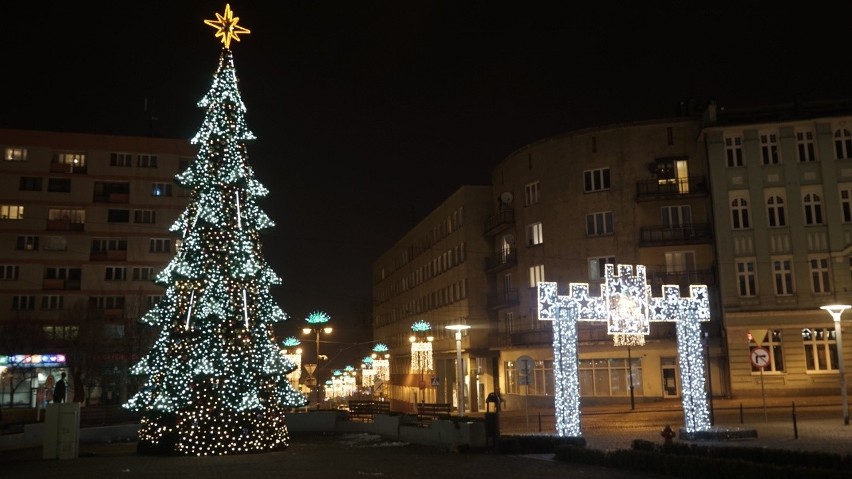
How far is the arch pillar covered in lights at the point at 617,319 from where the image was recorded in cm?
2398

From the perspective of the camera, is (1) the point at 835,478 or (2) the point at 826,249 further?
(2) the point at 826,249

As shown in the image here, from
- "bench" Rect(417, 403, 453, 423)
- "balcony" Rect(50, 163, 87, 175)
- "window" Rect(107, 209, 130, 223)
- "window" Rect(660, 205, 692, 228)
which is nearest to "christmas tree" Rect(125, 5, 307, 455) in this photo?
"bench" Rect(417, 403, 453, 423)

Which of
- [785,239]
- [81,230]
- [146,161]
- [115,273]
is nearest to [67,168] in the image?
[81,230]

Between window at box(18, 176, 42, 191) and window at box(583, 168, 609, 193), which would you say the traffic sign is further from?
window at box(18, 176, 42, 191)

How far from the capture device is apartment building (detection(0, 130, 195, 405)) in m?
63.3

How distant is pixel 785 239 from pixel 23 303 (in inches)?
2247

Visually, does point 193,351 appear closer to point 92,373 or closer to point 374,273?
point 92,373

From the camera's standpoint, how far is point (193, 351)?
23266 millimetres

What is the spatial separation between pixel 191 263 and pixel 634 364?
30.7 metres

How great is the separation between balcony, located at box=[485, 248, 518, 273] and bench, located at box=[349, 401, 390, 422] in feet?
58.0

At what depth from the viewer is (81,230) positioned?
217 ft

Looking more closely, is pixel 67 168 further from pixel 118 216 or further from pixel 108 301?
pixel 108 301

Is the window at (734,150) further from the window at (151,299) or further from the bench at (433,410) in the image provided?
the window at (151,299)

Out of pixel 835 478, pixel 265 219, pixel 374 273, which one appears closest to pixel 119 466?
pixel 265 219
